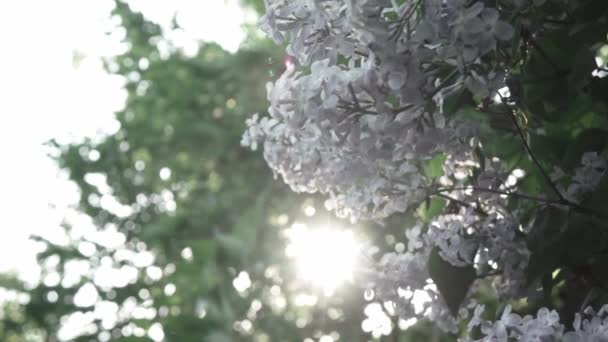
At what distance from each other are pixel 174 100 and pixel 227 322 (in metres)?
1.33

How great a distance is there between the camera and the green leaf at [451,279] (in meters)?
0.62

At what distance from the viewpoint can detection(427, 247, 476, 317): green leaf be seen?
0.62 metres

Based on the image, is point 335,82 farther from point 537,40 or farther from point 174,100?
point 174,100

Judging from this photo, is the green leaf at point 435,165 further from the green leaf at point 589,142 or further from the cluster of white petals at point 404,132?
the green leaf at point 589,142

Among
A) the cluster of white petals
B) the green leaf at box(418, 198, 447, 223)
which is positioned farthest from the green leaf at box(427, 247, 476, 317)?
the green leaf at box(418, 198, 447, 223)

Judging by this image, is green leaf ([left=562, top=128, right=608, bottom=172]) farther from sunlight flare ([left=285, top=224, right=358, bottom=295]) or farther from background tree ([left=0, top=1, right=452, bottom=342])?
background tree ([left=0, top=1, right=452, bottom=342])

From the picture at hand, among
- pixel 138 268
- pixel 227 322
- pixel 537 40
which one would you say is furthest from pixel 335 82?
pixel 138 268

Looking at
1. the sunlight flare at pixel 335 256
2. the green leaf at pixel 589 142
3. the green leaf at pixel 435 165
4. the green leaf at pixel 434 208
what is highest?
the green leaf at pixel 435 165

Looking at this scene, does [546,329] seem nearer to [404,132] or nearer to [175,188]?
[404,132]

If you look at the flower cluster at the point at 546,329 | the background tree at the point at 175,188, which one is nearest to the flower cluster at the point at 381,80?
the flower cluster at the point at 546,329

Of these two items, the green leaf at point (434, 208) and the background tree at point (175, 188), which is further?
the background tree at point (175, 188)

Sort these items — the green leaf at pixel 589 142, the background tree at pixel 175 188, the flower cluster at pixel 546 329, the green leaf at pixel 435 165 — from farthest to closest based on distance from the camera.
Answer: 1. the background tree at pixel 175 188
2. the green leaf at pixel 435 165
3. the green leaf at pixel 589 142
4. the flower cluster at pixel 546 329

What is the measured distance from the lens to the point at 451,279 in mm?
619

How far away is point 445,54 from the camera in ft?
1.51
